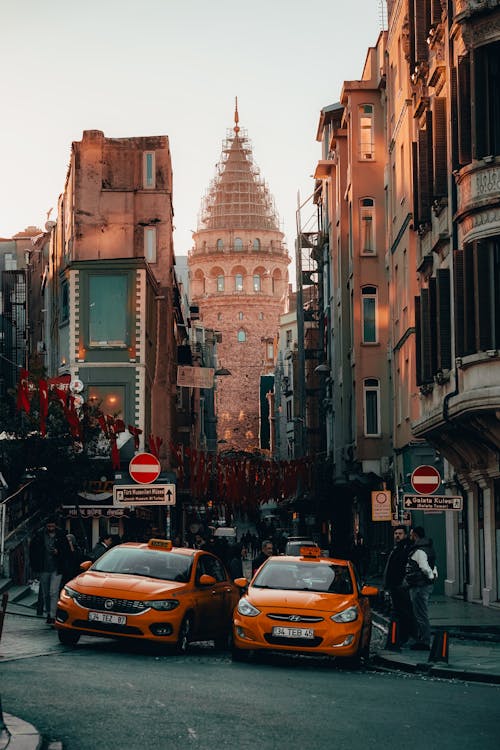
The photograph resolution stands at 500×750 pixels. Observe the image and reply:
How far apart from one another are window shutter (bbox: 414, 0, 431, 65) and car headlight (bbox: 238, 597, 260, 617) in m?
16.8

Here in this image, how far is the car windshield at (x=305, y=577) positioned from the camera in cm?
2052

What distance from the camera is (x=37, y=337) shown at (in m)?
77.1

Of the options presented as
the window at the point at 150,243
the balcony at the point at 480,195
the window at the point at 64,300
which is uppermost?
the window at the point at 150,243

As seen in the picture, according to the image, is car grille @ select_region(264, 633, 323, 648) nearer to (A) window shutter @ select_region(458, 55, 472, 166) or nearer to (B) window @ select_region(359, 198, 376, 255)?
(A) window shutter @ select_region(458, 55, 472, 166)

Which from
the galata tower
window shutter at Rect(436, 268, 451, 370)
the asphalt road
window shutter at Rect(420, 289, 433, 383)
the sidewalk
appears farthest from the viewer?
the galata tower

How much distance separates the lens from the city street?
39.5 feet

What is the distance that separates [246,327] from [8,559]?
152790 mm

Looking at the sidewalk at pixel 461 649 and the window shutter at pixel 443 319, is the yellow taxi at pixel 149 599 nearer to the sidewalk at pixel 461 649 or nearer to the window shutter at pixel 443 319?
the sidewalk at pixel 461 649

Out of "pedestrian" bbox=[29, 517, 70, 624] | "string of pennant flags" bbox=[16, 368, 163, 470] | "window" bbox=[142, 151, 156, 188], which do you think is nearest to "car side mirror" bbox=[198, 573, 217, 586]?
"pedestrian" bbox=[29, 517, 70, 624]

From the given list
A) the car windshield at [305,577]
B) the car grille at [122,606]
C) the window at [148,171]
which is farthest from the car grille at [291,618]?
the window at [148,171]

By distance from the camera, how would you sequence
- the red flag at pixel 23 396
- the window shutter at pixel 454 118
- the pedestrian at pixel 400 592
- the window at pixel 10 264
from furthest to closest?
1. the window at pixel 10 264
2. the red flag at pixel 23 396
3. the window shutter at pixel 454 118
4. the pedestrian at pixel 400 592

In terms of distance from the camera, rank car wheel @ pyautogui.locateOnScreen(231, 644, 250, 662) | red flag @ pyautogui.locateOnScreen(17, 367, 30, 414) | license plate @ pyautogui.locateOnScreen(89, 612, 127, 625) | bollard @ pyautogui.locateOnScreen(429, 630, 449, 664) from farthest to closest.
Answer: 1. red flag @ pyautogui.locateOnScreen(17, 367, 30, 414)
2. license plate @ pyautogui.locateOnScreen(89, 612, 127, 625)
3. car wheel @ pyautogui.locateOnScreen(231, 644, 250, 662)
4. bollard @ pyautogui.locateOnScreen(429, 630, 449, 664)

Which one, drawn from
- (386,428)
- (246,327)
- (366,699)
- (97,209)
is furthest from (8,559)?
(246,327)

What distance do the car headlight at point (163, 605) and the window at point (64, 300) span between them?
3666 cm
